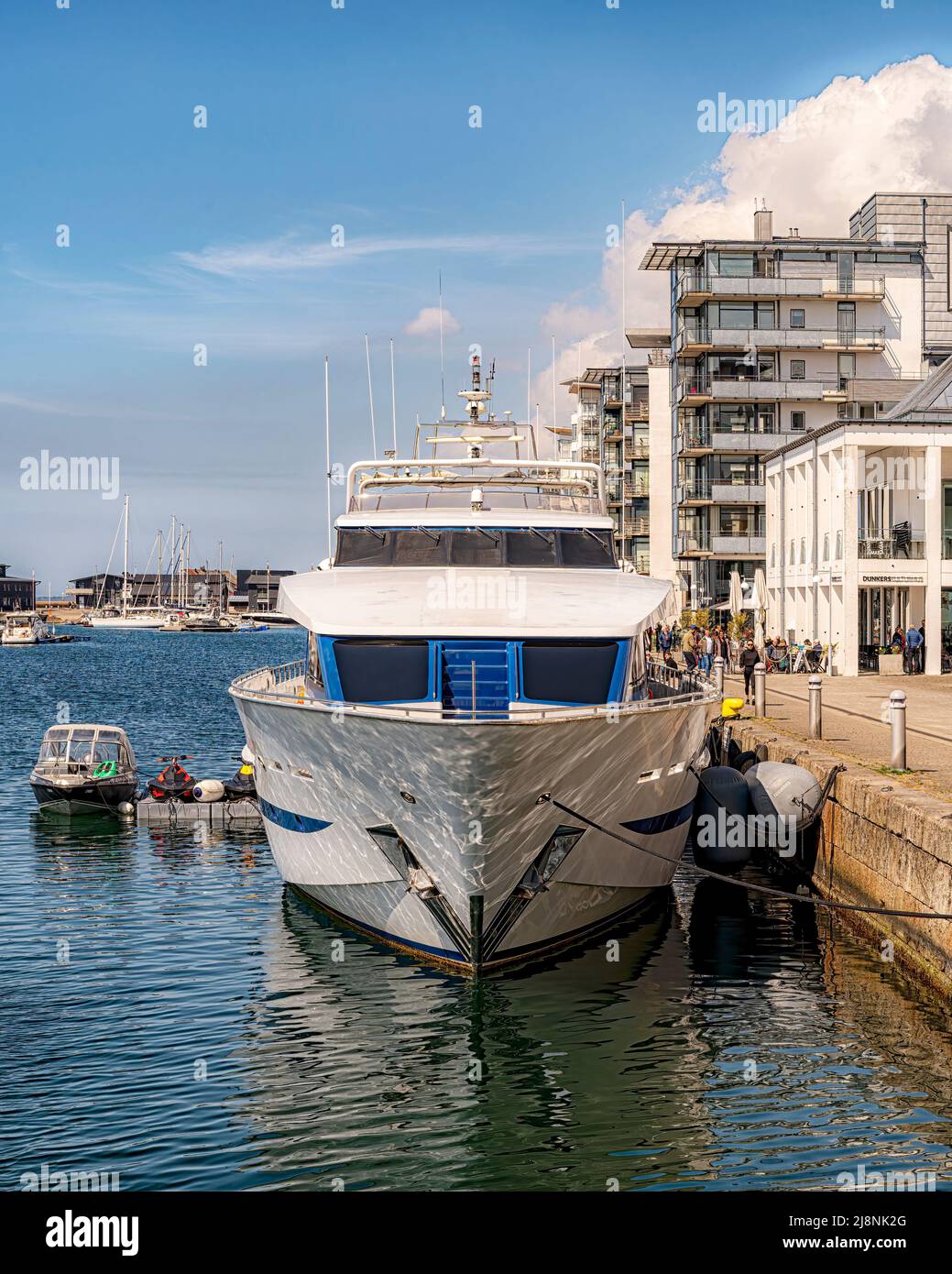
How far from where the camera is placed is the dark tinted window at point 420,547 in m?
17.2

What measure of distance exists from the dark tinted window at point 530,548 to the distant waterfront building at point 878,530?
2360 cm

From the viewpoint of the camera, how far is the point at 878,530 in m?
41.4

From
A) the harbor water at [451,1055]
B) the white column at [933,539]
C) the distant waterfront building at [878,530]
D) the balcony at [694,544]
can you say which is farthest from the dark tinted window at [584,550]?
the balcony at [694,544]

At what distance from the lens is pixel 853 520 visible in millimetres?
39250

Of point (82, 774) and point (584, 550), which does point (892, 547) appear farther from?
point (584, 550)

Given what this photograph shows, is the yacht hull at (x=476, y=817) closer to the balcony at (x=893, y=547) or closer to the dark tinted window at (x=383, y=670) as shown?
the dark tinted window at (x=383, y=670)

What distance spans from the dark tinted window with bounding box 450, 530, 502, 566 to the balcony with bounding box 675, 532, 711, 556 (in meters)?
50.2

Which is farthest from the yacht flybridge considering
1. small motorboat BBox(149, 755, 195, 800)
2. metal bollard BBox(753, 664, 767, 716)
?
metal bollard BBox(753, 664, 767, 716)

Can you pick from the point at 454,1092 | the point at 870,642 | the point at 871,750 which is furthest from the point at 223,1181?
the point at 870,642

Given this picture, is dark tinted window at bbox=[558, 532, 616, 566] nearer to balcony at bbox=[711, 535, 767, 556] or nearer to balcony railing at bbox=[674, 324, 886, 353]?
balcony at bbox=[711, 535, 767, 556]

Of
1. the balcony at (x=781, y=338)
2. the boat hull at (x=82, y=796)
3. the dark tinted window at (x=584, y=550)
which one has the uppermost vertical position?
the balcony at (x=781, y=338)

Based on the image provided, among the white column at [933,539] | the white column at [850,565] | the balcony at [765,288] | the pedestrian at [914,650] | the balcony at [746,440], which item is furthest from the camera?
the balcony at [746,440]

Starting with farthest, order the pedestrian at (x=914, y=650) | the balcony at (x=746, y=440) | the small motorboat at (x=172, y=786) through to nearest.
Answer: the balcony at (x=746, y=440), the pedestrian at (x=914, y=650), the small motorboat at (x=172, y=786)
